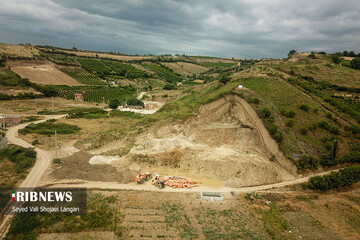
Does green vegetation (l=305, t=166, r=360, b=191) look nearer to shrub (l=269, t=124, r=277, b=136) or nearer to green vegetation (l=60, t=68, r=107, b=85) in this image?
shrub (l=269, t=124, r=277, b=136)

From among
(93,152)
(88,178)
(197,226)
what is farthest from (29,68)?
(197,226)

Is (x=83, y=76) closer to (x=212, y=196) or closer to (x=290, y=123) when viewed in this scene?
(x=290, y=123)

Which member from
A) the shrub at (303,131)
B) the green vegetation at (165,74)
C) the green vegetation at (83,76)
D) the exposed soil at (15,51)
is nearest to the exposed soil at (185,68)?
the green vegetation at (165,74)

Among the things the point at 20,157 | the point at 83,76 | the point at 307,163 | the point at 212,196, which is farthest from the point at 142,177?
the point at 83,76

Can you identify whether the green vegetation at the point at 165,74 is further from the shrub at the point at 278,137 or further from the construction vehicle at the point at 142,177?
the construction vehicle at the point at 142,177

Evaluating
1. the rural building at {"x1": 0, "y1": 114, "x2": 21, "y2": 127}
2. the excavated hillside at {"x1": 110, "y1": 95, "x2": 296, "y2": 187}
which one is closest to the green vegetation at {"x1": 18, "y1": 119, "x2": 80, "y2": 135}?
the rural building at {"x1": 0, "y1": 114, "x2": 21, "y2": 127}

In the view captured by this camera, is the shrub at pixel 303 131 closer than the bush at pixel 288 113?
Yes
